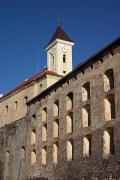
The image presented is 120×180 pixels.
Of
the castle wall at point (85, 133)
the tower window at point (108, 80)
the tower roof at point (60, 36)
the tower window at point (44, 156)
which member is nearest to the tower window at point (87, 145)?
the castle wall at point (85, 133)

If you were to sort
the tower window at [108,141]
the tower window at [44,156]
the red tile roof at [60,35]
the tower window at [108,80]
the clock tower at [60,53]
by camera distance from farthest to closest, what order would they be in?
1. the red tile roof at [60,35]
2. the clock tower at [60,53]
3. the tower window at [44,156]
4. the tower window at [108,80]
5. the tower window at [108,141]

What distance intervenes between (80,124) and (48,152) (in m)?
5.65

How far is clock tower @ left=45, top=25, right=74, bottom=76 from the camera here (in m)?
44.1

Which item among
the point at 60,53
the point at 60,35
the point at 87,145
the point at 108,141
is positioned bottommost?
the point at 87,145

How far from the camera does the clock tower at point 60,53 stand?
4409cm

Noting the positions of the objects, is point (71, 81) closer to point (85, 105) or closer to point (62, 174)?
point (85, 105)

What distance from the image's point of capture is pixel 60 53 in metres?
44.5

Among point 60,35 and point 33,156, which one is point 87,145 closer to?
point 33,156

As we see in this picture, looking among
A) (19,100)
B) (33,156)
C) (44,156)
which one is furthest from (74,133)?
(19,100)

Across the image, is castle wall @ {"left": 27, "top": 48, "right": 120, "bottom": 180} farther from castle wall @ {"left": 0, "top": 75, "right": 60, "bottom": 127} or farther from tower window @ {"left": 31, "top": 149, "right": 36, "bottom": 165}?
castle wall @ {"left": 0, "top": 75, "right": 60, "bottom": 127}

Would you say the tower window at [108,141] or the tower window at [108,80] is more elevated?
the tower window at [108,80]

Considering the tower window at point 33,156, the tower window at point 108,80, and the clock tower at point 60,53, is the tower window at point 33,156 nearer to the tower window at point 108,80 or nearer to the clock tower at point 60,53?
the clock tower at point 60,53

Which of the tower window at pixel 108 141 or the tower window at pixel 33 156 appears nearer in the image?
the tower window at pixel 108 141

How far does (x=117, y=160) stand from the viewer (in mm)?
23172
